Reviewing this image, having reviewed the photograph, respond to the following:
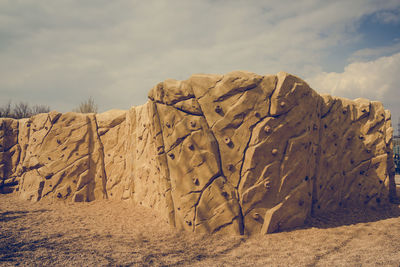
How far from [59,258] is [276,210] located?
12.7 feet

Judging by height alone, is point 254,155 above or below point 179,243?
above

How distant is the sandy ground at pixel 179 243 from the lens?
3975 millimetres

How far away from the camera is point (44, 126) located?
8.48 meters

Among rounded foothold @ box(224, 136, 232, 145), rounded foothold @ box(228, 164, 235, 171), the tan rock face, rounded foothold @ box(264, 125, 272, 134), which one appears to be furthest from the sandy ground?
rounded foothold @ box(264, 125, 272, 134)

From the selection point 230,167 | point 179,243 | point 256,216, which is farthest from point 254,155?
point 179,243

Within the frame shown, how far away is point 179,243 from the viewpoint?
4.72m

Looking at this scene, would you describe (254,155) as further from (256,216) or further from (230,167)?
(256,216)

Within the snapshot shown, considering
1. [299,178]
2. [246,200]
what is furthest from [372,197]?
[246,200]

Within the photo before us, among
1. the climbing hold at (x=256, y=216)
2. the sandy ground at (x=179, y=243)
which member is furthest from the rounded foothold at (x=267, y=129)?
the sandy ground at (x=179, y=243)

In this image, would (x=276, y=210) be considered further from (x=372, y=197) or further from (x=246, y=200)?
(x=372, y=197)

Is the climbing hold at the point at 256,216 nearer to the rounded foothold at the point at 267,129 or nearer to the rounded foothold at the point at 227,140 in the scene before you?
the rounded foothold at the point at 227,140

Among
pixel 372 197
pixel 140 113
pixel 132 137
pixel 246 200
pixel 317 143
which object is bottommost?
pixel 372 197

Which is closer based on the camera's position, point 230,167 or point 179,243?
point 179,243

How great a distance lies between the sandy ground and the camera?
3.97 m
